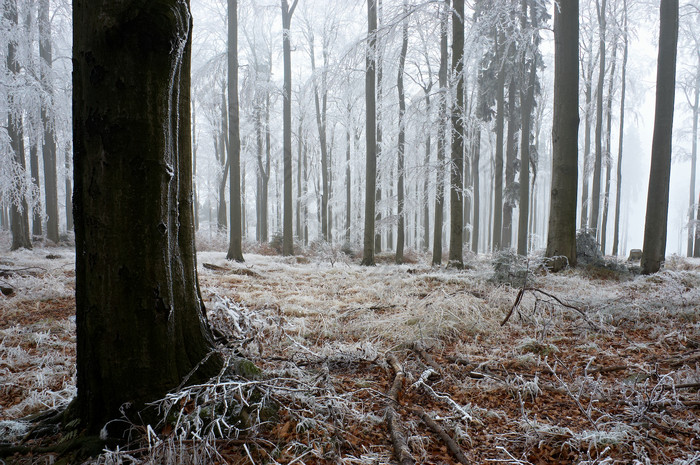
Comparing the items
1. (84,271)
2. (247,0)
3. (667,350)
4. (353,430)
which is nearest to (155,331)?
(84,271)

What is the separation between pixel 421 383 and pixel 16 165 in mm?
12260

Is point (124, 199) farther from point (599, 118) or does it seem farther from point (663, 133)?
point (599, 118)

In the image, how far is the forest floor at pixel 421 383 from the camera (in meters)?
1.50

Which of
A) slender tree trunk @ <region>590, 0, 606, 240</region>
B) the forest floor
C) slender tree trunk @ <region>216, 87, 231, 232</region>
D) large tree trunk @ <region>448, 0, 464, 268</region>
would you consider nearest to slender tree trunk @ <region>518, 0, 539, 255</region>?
large tree trunk @ <region>448, 0, 464, 268</region>

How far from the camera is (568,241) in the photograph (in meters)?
7.08

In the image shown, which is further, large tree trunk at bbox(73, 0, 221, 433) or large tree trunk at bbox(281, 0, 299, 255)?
large tree trunk at bbox(281, 0, 299, 255)

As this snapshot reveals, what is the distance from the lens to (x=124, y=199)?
1482 mm

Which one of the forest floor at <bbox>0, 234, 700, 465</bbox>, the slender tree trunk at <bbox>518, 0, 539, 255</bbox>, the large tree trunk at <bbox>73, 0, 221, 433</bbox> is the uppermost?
the slender tree trunk at <bbox>518, 0, 539, 255</bbox>

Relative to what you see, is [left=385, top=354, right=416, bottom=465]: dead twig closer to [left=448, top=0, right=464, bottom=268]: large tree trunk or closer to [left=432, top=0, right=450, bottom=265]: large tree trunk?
[left=448, top=0, right=464, bottom=268]: large tree trunk

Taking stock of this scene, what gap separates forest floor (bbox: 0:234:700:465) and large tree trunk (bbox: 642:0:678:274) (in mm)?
2732

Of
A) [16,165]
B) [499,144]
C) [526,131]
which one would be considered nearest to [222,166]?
[16,165]

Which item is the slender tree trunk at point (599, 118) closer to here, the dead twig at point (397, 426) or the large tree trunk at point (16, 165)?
the dead twig at point (397, 426)

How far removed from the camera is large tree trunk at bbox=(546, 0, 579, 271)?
22.7 feet

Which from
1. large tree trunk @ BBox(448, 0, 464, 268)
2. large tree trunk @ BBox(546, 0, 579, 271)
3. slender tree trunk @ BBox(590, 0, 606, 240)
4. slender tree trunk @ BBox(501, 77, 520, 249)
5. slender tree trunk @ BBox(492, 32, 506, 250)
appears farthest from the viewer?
slender tree trunk @ BBox(590, 0, 606, 240)
